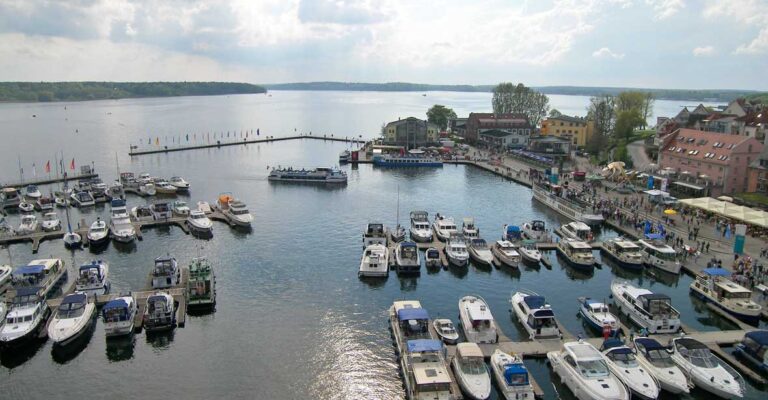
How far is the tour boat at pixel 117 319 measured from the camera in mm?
29766

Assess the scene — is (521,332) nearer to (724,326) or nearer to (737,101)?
(724,326)

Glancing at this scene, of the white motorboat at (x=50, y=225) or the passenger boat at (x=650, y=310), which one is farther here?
the white motorboat at (x=50, y=225)

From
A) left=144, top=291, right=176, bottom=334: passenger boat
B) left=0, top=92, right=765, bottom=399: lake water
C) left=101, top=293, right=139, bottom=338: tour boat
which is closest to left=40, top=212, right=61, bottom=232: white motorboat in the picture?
left=0, top=92, right=765, bottom=399: lake water

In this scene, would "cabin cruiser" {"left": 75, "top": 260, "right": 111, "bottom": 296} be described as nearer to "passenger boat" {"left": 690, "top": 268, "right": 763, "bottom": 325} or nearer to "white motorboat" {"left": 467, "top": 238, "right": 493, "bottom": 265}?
"white motorboat" {"left": 467, "top": 238, "right": 493, "bottom": 265}

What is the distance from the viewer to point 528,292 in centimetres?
3550

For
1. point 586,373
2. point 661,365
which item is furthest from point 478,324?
point 661,365

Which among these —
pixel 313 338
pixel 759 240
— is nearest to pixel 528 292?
pixel 313 338

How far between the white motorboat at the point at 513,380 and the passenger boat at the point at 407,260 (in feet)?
49.8

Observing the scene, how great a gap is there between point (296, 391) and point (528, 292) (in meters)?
17.2

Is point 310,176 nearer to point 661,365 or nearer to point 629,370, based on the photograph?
point 629,370

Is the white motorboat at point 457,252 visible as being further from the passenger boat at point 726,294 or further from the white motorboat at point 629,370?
the passenger boat at point 726,294

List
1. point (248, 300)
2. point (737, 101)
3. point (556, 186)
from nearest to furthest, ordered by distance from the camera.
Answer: point (248, 300)
point (556, 186)
point (737, 101)

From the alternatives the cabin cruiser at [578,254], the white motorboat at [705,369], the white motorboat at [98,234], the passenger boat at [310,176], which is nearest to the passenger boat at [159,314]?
the white motorboat at [98,234]

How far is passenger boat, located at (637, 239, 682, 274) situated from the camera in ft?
132
